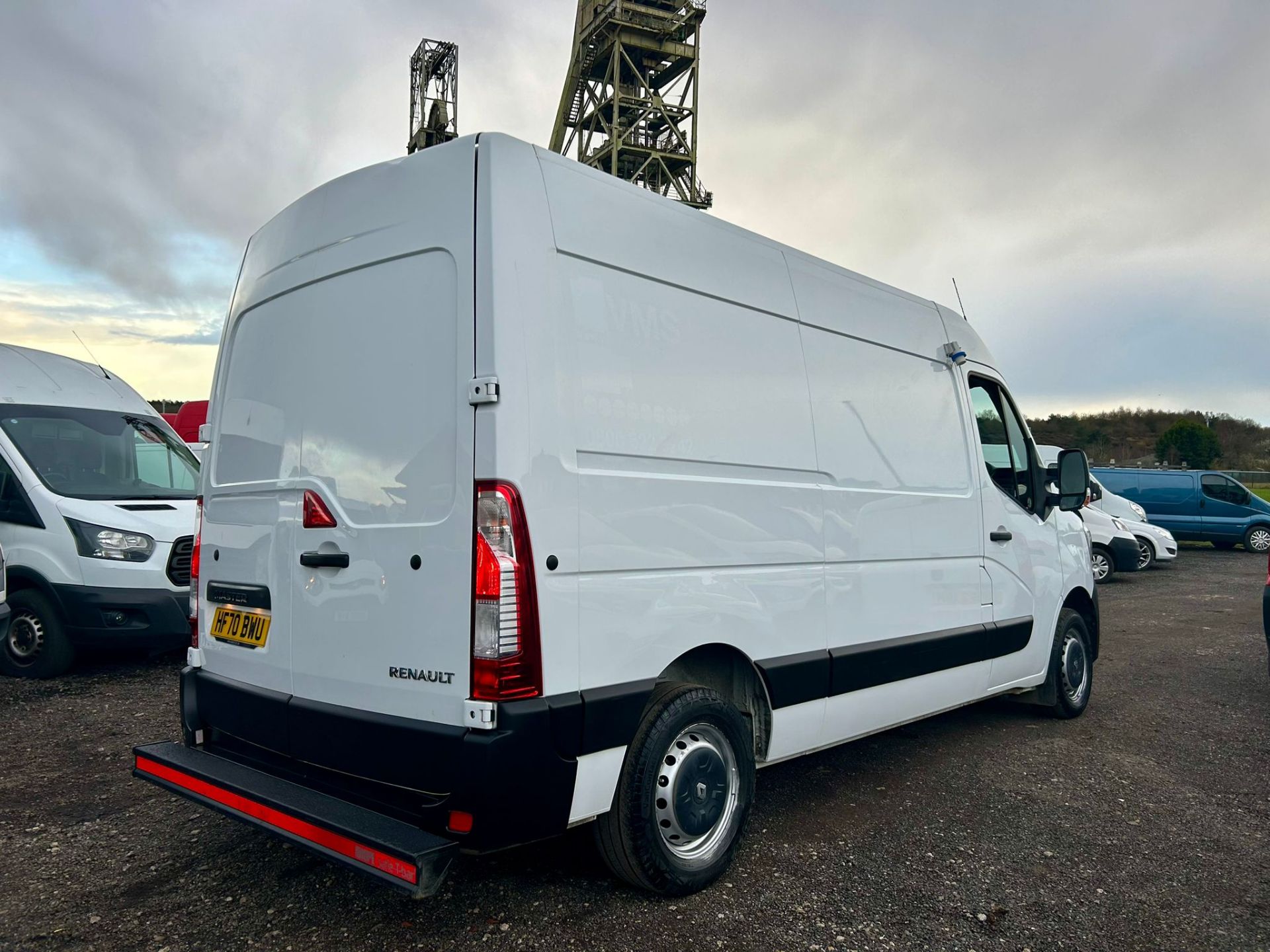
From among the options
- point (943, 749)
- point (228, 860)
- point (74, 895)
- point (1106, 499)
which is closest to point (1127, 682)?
point (943, 749)

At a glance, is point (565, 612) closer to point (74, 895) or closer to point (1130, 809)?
point (74, 895)

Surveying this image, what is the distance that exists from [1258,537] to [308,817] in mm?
21529

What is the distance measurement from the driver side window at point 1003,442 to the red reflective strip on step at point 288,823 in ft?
12.4

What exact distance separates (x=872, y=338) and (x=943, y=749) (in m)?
2.44

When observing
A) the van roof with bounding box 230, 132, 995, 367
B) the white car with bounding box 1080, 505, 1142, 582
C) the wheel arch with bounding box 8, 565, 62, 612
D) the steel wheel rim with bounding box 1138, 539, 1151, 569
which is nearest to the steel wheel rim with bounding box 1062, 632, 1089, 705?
the van roof with bounding box 230, 132, 995, 367

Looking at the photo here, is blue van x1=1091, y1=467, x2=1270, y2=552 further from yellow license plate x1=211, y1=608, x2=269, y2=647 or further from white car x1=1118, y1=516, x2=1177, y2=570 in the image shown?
yellow license plate x1=211, y1=608, x2=269, y2=647

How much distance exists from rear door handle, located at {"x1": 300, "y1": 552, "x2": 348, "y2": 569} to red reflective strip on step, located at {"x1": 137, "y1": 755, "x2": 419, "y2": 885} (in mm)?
771

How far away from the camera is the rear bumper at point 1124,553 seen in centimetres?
1427

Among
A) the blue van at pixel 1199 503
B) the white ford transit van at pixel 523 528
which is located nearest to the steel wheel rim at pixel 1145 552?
the blue van at pixel 1199 503

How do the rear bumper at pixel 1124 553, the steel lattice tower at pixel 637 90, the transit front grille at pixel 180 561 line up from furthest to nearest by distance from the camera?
the steel lattice tower at pixel 637 90, the rear bumper at pixel 1124 553, the transit front grille at pixel 180 561

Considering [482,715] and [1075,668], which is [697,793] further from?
[1075,668]

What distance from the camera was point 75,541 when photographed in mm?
6488

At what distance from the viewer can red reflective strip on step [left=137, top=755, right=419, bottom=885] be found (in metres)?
2.48

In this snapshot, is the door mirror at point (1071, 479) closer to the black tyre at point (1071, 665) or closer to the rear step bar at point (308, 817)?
the black tyre at point (1071, 665)
